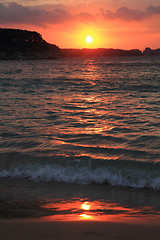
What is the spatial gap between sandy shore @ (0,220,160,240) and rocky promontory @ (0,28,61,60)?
5678 inches

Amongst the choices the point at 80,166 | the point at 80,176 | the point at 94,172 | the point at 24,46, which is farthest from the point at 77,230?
the point at 24,46

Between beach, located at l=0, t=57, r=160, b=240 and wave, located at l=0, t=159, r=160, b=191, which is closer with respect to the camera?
beach, located at l=0, t=57, r=160, b=240

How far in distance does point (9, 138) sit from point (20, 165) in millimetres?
1905

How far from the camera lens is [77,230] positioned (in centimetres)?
284

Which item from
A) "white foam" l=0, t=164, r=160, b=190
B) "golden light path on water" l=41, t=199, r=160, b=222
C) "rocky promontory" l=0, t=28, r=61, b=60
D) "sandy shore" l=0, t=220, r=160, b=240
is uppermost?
"rocky promontory" l=0, t=28, r=61, b=60

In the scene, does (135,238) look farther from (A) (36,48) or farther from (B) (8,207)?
(A) (36,48)

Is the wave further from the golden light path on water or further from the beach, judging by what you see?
the golden light path on water

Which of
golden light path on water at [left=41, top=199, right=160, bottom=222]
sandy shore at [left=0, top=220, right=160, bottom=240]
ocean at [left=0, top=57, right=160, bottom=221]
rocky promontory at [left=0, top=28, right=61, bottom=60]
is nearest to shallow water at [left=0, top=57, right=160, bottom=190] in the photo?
ocean at [left=0, top=57, right=160, bottom=221]

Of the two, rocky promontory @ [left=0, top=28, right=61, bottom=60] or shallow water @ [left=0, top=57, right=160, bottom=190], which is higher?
rocky promontory @ [left=0, top=28, right=61, bottom=60]

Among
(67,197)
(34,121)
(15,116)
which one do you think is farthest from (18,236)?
(15,116)

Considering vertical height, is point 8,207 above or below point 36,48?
below

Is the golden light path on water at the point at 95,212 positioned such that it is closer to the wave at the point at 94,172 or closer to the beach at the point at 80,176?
the beach at the point at 80,176

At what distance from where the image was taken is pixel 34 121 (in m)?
9.57

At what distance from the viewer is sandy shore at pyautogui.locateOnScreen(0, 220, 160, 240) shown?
270 centimetres
